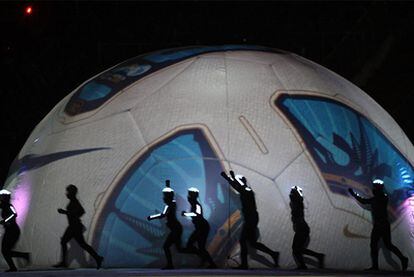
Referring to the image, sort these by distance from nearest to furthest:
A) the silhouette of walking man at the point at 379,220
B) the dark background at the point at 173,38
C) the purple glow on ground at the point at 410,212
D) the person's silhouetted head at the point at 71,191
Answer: the silhouette of walking man at the point at 379,220
the person's silhouetted head at the point at 71,191
the purple glow on ground at the point at 410,212
the dark background at the point at 173,38

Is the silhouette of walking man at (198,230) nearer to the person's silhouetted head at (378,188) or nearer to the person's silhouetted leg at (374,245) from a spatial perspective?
the person's silhouetted leg at (374,245)

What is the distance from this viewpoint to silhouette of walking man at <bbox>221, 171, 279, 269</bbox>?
1485 centimetres

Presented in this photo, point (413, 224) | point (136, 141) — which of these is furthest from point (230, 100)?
point (413, 224)

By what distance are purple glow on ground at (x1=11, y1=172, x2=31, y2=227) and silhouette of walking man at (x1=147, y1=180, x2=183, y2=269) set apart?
8.58 ft

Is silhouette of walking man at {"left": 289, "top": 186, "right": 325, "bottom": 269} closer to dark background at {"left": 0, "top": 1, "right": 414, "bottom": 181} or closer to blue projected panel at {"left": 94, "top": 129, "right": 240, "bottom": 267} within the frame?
blue projected panel at {"left": 94, "top": 129, "right": 240, "bottom": 267}

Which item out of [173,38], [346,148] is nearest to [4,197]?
[346,148]

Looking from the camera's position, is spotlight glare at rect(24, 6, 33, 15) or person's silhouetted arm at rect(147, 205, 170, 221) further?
spotlight glare at rect(24, 6, 33, 15)

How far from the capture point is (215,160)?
15.3m

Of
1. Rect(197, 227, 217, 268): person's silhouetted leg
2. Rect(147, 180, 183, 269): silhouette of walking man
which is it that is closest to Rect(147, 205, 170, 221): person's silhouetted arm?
Rect(147, 180, 183, 269): silhouette of walking man

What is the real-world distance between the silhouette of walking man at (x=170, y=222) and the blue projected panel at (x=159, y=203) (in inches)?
6.0

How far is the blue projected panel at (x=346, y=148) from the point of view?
619 inches

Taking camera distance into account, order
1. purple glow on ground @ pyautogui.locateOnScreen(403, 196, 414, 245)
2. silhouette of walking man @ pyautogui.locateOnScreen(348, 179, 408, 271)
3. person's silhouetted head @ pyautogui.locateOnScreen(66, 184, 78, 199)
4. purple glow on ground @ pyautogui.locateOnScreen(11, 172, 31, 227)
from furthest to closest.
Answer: purple glow on ground @ pyautogui.locateOnScreen(11, 172, 31, 227) → purple glow on ground @ pyautogui.locateOnScreen(403, 196, 414, 245) → person's silhouetted head @ pyautogui.locateOnScreen(66, 184, 78, 199) → silhouette of walking man @ pyautogui.locateOnScreen(348, 179, 408, 271)

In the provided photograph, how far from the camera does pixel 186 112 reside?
1582 centimetres

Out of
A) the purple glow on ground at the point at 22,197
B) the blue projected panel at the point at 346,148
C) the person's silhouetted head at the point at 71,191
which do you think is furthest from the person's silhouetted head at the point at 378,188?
the purple glow on ground at the point at 22,197
